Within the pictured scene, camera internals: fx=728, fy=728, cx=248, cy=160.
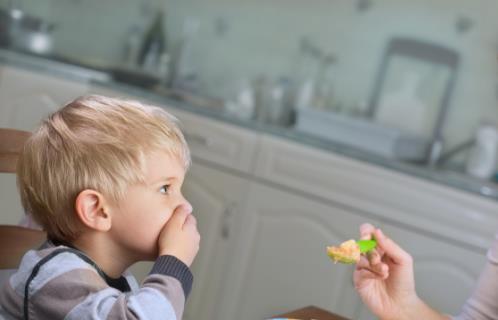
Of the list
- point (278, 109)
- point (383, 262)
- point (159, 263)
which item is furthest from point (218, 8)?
point (159, 263)

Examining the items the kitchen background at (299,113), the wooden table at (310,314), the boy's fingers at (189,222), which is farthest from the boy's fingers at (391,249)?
the kitchen background at (299,113)

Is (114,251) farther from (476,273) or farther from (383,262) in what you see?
(476,273)

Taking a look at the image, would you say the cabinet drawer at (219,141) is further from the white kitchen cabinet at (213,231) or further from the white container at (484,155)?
the white container at (484,155)

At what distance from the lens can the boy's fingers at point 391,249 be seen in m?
1.06

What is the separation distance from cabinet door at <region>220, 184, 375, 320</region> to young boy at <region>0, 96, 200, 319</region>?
53.5 inches

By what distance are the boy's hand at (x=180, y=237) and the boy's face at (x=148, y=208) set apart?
12mm

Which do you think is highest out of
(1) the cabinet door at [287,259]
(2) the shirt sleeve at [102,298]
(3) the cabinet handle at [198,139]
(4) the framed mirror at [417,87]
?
(4) the framed mirror at [417,87]

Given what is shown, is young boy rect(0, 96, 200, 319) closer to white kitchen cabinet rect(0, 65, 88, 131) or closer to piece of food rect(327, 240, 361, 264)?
piece of food rect(327, 240, 361, 264)

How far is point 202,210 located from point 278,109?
605 mm

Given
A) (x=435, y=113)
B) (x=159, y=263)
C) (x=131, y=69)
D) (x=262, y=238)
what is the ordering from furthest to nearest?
(x=131, y=69) < (x=435, y=113) < (x=262, y=238) < (x=159, y=263)

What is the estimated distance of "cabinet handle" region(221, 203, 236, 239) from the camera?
238 centimetres

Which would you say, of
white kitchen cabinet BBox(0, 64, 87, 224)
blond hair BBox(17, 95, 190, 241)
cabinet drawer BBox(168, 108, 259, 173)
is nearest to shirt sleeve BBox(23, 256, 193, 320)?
blond hair BBox(17, 95, 190, 241)

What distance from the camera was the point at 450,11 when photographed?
2.76m

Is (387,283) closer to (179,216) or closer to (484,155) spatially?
(179,216)
